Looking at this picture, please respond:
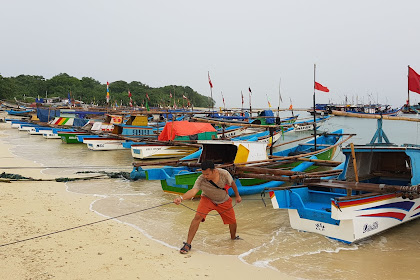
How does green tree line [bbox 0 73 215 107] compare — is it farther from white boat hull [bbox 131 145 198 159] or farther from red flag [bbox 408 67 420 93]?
red flag [bbox 408 67 420 93]

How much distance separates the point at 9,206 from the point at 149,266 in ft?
14.7

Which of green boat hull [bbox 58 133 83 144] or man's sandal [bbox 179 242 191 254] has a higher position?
green boat hull [bbox 58 133 83 144]

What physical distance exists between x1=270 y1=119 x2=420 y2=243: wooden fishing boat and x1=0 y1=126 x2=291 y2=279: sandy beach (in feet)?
5.77

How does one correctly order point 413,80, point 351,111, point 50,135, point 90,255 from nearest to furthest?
point 90,255
point 413,80
point 50,135
point 351,111

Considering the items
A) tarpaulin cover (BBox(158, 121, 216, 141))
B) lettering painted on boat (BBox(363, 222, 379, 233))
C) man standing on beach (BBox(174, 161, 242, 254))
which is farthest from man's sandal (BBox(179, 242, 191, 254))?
tarpaulin cover (BBox(158, 121, 216, 141))

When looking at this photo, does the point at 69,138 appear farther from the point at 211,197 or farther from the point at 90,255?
the point at 211,197

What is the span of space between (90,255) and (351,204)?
173 inches

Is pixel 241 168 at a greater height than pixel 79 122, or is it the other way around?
pixel 79 122

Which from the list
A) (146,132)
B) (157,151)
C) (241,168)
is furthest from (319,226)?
(146,132)

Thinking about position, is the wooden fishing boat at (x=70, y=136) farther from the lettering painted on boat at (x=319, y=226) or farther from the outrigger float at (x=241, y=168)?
the lettering painted on boat at (x=319, y=226)

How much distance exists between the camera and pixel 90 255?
5621 mm

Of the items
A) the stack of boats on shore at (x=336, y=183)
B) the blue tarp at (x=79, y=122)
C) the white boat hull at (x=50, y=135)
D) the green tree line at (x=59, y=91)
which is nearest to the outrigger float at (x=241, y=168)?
the stack of boats on shore at (x=336, y=183)

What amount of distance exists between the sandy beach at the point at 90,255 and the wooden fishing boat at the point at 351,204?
1.76 metres

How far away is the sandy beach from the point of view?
503 centimetres
